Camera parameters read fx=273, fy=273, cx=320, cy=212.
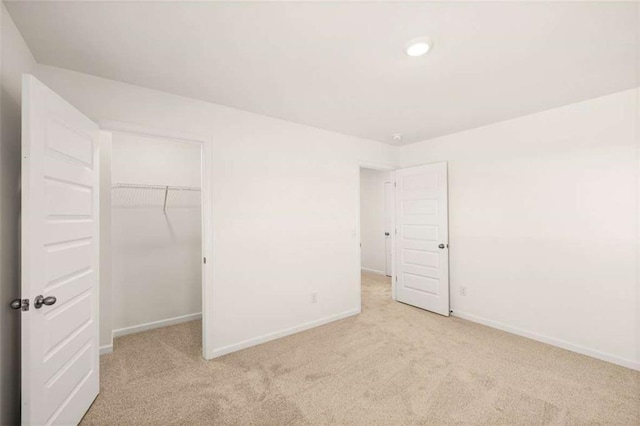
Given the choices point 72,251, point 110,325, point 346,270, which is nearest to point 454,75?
point 346,270

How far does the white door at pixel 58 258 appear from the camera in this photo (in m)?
1.38

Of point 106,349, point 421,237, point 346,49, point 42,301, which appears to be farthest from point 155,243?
point 421,237

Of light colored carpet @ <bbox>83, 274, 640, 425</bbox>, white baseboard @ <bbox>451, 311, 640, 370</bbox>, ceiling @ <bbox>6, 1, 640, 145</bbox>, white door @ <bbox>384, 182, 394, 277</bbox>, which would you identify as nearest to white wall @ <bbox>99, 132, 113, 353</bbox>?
light colored carpet @ <bbox>83, 274, 640, 425</bbox>

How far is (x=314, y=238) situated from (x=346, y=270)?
706 millimetres

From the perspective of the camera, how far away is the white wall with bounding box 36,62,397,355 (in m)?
2.37

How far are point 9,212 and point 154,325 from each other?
2.30 metres

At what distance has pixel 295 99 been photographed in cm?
259

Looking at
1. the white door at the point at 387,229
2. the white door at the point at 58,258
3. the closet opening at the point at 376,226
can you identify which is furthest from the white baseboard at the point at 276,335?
the white door at the point at 387,229

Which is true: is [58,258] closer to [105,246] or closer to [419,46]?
[105,246]

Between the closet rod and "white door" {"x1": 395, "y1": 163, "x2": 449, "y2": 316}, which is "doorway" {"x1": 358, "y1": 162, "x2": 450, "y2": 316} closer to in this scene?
"white door" {"x1": 395, "y1": 163, "x2": 449, "y2": 316}

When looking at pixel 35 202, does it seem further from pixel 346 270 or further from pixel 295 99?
pixel 346 270

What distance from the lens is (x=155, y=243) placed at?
11.3 ft

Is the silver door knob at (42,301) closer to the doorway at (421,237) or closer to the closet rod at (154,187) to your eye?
the closet rod at (154,187)

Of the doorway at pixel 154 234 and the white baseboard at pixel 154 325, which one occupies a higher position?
the doorway at pixel 154 234
